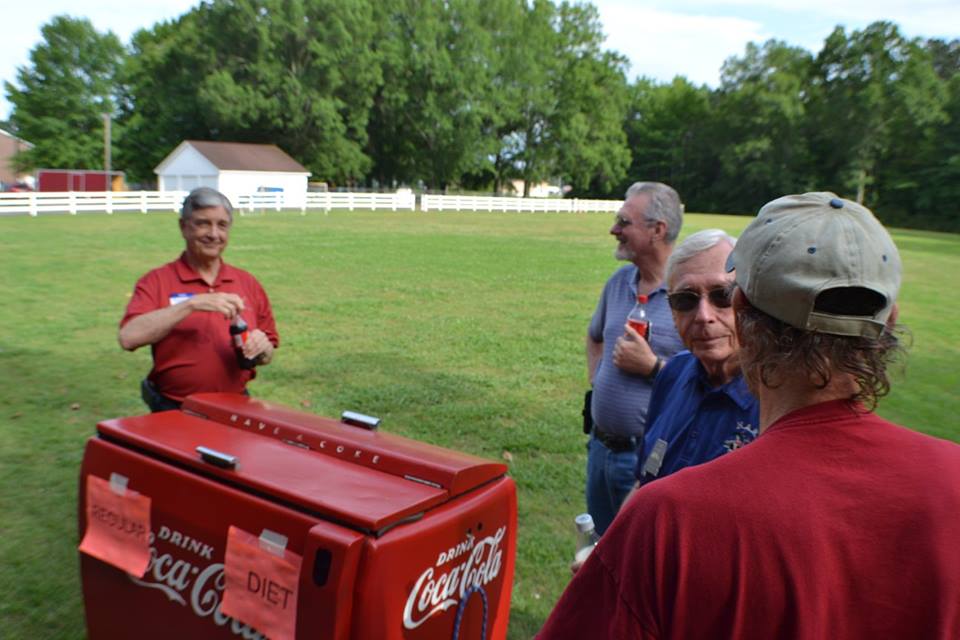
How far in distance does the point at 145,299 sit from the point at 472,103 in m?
62.7

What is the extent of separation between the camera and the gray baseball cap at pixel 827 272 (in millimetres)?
1188

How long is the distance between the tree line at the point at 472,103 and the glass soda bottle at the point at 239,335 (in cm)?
5475

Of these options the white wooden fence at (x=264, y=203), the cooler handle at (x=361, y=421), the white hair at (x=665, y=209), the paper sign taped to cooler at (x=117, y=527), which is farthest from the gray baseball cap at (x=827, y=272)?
the white wooden fence at (x=264, y=203)

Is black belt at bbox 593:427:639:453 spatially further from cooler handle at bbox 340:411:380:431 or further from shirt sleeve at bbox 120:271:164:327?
shirt sleeve at bbox 120:271:164:327

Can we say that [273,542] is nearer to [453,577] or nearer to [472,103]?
[453,577]

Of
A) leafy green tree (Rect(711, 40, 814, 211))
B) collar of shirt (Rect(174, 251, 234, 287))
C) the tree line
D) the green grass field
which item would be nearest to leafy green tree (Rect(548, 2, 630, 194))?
the tree line

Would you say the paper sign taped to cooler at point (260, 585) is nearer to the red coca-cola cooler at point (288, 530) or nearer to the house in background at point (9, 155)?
the red coca-cola cooler at point (288, 530)

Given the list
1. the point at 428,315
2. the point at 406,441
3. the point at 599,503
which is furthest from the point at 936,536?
the point at 428,315

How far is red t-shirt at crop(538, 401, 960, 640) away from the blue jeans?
2.08 m

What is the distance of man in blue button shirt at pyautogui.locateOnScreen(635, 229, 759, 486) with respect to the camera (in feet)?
6.79

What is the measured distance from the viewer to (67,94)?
64.6m

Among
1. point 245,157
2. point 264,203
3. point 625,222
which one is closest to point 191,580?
point 625,222

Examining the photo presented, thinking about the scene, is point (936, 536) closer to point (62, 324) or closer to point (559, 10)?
point (62, 324)

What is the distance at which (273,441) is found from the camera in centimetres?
257
